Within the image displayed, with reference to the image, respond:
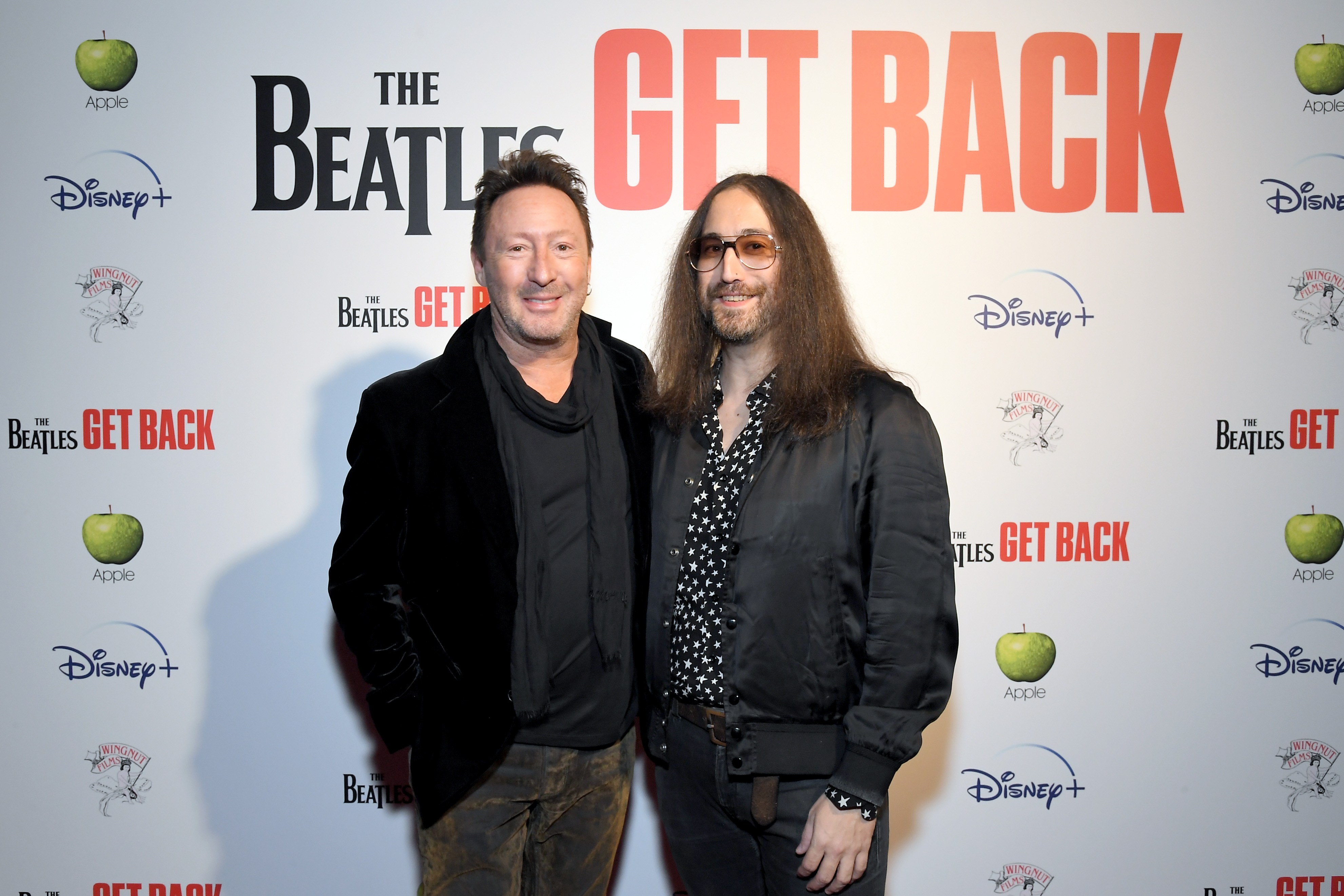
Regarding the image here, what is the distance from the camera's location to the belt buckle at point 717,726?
1553 millimetres

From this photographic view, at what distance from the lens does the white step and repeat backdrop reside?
2469 millimetres

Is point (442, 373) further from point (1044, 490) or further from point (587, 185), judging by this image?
point (1044, 490)

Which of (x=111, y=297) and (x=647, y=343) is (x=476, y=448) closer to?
(x=647, y=343)

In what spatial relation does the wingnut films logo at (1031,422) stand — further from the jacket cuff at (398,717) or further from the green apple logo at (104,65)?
the green apple logo at (104,65)

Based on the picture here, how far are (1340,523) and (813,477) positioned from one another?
2.06 m

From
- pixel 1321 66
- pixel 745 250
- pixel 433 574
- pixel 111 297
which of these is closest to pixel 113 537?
pixel 111 297

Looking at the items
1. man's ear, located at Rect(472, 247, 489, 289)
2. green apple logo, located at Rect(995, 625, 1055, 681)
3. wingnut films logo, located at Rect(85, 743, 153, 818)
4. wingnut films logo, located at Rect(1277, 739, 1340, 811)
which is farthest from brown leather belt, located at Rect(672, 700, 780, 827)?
wingnut films logo, located at Rect(1277, 739, 1340, 811)

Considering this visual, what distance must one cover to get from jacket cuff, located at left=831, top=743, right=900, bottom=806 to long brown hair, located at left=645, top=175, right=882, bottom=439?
58 centimetres

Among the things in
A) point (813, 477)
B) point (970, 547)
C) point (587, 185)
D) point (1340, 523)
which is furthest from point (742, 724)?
point (1340, 523)

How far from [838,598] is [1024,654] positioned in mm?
1301

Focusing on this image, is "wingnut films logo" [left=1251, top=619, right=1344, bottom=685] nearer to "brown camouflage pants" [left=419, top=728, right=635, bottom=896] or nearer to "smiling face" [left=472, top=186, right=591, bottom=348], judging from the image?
"brown camouflage pants" [left=419, top=728, right=635, bottom=896]

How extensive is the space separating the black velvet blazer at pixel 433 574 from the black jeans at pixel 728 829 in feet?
0.90

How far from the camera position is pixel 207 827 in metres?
2.52

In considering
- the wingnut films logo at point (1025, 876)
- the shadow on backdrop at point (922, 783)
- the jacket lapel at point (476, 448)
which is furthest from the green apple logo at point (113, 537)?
the wingnut films logo at point (1025, 876)
